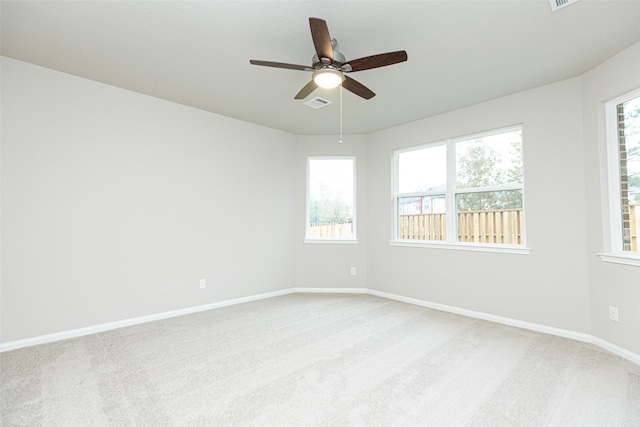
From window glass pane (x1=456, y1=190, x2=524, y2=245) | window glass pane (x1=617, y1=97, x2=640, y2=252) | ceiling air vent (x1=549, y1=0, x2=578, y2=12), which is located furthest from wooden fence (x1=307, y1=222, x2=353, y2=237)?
ceiling air vent (x1=549, y1=0, x2=578, y2=12)

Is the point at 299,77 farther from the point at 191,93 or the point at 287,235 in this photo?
the point at 287,235

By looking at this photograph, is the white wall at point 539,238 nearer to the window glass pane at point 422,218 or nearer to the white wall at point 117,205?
the window glass pane at point 422,218

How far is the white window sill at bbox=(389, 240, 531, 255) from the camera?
346 centimetres

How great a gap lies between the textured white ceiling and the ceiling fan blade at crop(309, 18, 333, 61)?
30 centimetres

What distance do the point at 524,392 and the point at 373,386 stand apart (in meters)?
1.02

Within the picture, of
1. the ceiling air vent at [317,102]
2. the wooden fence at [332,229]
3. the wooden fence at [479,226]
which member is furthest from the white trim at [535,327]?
the ceiling air vent at [317,102]

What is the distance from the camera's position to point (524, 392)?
2100mm

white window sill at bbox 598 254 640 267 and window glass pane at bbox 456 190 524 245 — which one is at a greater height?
window glass pane at bbox 456 190 524 245

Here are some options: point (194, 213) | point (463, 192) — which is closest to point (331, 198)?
point (463, 192)

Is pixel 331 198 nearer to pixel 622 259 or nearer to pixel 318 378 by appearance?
pixel 318 378

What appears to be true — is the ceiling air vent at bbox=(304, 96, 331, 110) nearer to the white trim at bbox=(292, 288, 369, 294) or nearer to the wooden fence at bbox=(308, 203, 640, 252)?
the wooden fence at bbox=(308, 203, 640, 252)

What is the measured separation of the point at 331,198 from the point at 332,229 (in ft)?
1.72

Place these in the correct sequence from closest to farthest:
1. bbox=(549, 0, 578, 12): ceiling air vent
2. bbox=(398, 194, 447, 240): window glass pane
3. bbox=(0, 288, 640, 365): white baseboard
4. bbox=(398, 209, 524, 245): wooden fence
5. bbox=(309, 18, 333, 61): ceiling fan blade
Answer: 1. bbox=(309, 18, 333, 61): ceiling fan blade
2. bbox=(549, 0, 578, 12): ceiling air vent
3. bbox=(0, 288, 640, 365): white baseboard
4. bbox=(398, 209, 524, 245): wooden fence
5. bbox=(398, 194, 447, 240): window glass pane

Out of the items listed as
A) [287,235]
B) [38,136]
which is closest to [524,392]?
[287,235]
